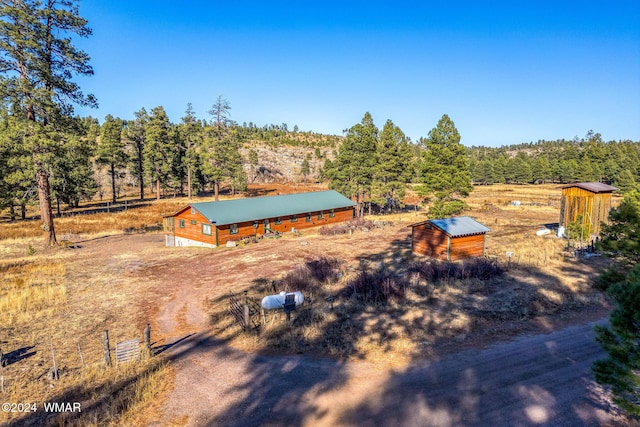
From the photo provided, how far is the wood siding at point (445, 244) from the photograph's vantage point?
2605cm

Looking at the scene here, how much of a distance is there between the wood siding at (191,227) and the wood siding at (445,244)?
19.0 meters

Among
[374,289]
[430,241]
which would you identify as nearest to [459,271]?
[430,241]

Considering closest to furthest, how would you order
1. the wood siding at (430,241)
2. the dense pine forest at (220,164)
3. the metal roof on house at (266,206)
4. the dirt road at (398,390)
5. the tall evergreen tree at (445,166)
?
the dirt road at (398,390)
the wood siding at (430,241)
the dense pine forest at (220,164)
the metal roof on house at (266,206)
the tall evergreen tree at (445,166)

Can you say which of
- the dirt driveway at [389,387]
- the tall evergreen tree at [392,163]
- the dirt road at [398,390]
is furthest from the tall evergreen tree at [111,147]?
the dirt road at [398,390]

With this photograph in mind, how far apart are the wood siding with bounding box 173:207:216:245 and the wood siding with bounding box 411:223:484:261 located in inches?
750

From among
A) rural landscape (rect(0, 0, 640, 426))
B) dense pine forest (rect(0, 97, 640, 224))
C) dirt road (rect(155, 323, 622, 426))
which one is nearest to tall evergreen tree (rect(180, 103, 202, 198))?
dense pine forest (rect(0, 97, 640, 224))

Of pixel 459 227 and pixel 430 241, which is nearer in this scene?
pixel 459 227

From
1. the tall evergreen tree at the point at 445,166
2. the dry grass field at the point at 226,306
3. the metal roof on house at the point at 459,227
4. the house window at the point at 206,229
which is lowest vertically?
the dry grass field at the point at 226,306

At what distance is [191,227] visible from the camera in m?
35.8

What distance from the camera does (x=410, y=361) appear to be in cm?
1180

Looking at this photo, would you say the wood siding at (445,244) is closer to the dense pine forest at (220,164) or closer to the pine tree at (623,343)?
the dense pine forest at (220,164)

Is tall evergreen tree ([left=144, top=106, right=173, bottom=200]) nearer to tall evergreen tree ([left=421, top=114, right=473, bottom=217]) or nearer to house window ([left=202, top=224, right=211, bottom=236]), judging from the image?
house window ([left=202, top=224, right=211, bottom=236])

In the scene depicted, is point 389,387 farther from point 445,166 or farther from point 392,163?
point 392,163

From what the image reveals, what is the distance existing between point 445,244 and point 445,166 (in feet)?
47.6
